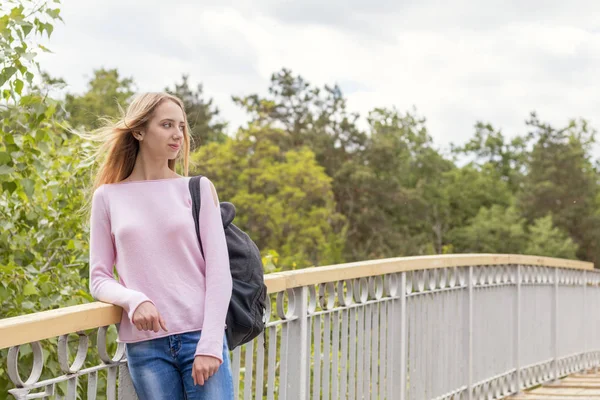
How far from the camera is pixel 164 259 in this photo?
2994 mm

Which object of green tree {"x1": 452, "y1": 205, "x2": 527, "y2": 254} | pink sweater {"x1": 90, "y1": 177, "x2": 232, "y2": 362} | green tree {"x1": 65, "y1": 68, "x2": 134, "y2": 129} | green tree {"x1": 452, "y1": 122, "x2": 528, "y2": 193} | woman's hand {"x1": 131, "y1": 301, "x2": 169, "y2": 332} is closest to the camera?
woman's hand {"x1": 131, "y1": 301, "x2": 169, "y2": 332}

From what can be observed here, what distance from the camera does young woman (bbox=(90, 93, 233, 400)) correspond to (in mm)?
2945

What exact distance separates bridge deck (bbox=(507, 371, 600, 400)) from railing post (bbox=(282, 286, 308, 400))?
12.0 feet

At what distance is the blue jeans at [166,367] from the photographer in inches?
117

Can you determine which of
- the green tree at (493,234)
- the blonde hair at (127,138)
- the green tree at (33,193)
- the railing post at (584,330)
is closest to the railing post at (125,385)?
the blonde hair at (127,138)

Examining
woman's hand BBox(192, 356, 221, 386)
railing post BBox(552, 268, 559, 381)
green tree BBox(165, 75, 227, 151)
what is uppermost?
green tree BBox(165, 75, 227, 151)

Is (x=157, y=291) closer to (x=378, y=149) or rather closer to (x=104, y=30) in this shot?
(x=378, y=149)

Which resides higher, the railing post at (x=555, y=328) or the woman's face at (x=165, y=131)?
the woman's face at (x=165, y=131)

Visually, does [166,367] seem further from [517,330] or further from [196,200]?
[517,330]

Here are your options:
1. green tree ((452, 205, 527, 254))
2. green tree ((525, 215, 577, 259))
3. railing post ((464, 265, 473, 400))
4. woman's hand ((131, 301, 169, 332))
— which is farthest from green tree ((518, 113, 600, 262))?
woman's hand ((131, 301, 169, 332))

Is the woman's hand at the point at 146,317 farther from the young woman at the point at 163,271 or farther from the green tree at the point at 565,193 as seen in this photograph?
the green tree at the point at 565,193

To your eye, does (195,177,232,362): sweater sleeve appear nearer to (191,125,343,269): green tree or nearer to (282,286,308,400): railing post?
(282,286,308,400): railing post

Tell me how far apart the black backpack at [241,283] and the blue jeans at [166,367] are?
0.18 meters

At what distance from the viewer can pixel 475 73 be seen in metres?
88.8
